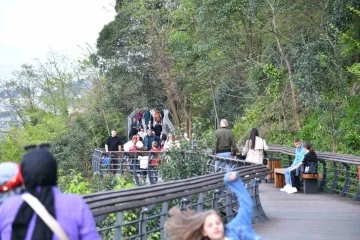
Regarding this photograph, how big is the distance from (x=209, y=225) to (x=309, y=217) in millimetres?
8658

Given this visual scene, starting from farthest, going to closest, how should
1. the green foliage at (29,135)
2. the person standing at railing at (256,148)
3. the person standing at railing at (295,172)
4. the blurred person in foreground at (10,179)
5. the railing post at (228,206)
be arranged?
the green foliage at (29,135) → the person standing at railing at (256,148) → the person standing at railing at (295,172) → the railing post at (228,206) → the blurred person in foreground at (10,179)

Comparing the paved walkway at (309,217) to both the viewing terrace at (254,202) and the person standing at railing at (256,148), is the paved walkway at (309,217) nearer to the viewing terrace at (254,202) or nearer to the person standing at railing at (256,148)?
the viewing terrace at (254,202)

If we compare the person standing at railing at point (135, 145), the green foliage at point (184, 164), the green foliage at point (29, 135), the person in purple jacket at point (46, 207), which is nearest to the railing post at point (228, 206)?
the green foliage at point (184, 164)

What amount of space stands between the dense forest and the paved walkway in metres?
2.82

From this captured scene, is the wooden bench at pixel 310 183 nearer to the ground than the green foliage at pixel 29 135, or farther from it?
Result: nearer to the ground

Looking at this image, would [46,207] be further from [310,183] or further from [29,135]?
[29,135]

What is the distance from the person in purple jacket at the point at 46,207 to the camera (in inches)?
160

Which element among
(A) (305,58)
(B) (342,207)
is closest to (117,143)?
(A) (305,58)

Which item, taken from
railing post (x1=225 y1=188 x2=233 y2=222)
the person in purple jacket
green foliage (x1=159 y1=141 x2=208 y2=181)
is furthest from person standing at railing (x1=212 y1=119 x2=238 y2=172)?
the person in purple jacket

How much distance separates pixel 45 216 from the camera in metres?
4.01

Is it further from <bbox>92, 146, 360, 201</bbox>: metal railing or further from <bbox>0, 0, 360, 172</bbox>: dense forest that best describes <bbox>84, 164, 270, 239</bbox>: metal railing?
<bbox>0, 0, 360, 172</bbox>: dense forest

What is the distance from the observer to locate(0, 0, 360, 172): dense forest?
23.4m

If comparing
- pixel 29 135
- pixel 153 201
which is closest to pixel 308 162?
pixel 153 201

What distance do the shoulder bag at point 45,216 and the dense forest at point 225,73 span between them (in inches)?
528
